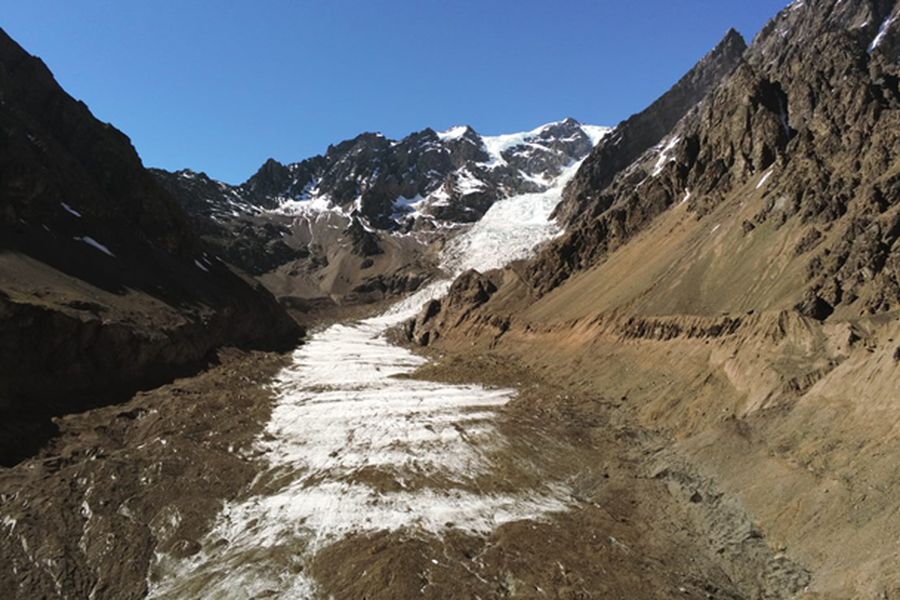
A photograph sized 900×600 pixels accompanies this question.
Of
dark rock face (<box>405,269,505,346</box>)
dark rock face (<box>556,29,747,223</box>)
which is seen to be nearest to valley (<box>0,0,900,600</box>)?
dark rock face (<box>405,269,505,346</box>)

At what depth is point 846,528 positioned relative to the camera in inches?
623

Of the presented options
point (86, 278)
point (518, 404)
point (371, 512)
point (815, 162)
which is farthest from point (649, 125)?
point (371, 512)

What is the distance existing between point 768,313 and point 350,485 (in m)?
25.9

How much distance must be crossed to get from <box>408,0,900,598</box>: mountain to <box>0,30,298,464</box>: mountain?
32234mm

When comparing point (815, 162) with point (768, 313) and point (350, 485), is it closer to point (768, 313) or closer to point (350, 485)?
point (768, 313)

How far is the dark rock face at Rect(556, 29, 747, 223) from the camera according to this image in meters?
166

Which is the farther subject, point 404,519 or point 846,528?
point 404,519

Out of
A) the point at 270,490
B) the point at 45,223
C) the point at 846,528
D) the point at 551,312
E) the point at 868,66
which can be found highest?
the point at 868,66

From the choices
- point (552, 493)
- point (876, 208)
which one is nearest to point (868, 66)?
point (876, 208)

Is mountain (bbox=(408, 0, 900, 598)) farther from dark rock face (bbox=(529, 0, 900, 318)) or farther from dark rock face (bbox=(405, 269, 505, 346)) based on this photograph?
dark rock face (bbox=(405, 269, 505, 346))

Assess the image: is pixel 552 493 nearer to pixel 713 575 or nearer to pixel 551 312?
pixel 713 575

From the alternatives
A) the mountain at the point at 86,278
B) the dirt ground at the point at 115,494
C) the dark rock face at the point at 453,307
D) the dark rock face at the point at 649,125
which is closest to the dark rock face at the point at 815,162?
the dark rock face at the point at 453,307

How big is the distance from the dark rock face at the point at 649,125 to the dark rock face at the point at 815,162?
48.1 metres

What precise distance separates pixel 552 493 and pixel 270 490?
42.4 feet
